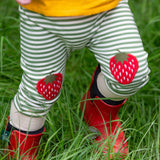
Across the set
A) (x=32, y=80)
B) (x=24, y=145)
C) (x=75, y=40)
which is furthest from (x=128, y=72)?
(x=24, y=145)

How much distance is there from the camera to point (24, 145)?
3.72 feet

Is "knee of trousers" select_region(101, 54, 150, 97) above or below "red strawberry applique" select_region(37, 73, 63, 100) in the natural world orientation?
above

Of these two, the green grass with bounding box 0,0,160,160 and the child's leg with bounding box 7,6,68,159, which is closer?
the child's leg with bounding box 7,6,68,159

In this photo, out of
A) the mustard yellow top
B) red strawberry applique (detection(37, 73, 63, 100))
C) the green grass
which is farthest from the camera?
the green grass

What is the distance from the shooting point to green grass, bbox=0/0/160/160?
43.6 inches

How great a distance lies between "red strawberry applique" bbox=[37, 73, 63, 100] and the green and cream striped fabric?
0.01 m

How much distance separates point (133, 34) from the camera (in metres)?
0.97

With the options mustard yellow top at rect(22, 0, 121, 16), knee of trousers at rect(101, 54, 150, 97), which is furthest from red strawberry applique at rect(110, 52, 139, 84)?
mustard yellow top at rect(22, 0, 121, 16)

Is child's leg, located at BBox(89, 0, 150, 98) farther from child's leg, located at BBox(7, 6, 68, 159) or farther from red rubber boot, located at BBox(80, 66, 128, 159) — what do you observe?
red rubber boot, located at BBox(80, 66, 128, 159)

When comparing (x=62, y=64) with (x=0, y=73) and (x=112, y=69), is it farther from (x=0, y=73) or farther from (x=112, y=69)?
(x=0, y=73)

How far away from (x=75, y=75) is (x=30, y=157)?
55cm

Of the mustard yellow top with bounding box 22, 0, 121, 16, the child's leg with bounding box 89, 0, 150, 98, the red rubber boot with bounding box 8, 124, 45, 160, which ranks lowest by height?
the red rubber boot with bounding box 8, 124, 45, 160

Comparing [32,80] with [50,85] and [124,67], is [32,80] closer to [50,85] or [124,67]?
[50,85]

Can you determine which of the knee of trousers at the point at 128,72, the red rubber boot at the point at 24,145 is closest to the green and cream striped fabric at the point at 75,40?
the knee of trousers at the point at 128,72
